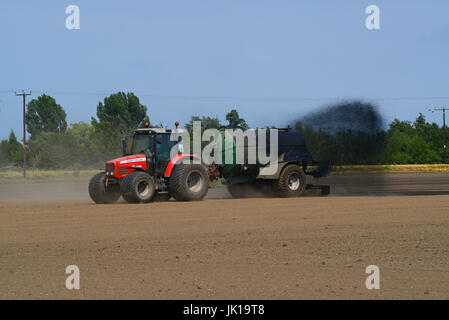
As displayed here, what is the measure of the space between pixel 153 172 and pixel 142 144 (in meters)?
0.97

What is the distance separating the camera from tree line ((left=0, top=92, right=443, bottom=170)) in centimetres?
2717

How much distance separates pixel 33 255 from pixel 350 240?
18.9ft

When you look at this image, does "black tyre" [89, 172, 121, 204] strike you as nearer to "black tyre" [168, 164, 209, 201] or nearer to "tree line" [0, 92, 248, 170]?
"black tyre" [168, 164, 209, 201]

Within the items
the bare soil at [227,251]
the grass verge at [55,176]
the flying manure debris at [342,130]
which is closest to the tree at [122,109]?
the grass verge at [55,176]

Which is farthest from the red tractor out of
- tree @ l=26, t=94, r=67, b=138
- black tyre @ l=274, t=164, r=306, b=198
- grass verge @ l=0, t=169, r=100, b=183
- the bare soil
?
tree @ l=26, t=94, r=67, b=138

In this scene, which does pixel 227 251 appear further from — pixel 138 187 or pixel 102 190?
pixel 102 190

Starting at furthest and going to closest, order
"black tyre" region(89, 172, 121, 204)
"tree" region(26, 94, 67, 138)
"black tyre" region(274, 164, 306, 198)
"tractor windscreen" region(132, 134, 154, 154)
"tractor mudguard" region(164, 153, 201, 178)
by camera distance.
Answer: "tree" region(26, 94, 67, 138) → "black tyre" region(274, 164, 306, 198) → "tractor windscreen" region(132, 134, 154, 154) → "black tyre" region(89, 172, 121, 204) → "tractor mudguard" region(164, 153, 201, 178)

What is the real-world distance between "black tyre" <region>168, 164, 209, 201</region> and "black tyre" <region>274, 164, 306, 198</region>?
2.94m

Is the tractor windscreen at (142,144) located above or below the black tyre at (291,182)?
above

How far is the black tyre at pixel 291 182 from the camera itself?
880 inches

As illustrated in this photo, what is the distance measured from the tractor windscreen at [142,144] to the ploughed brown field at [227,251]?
7.61ft

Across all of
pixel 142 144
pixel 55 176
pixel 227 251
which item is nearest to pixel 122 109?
pixel 55 176

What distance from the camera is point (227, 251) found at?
36.8 feet

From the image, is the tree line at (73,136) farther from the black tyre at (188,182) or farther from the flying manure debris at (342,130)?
the black tyre at (188,182)
